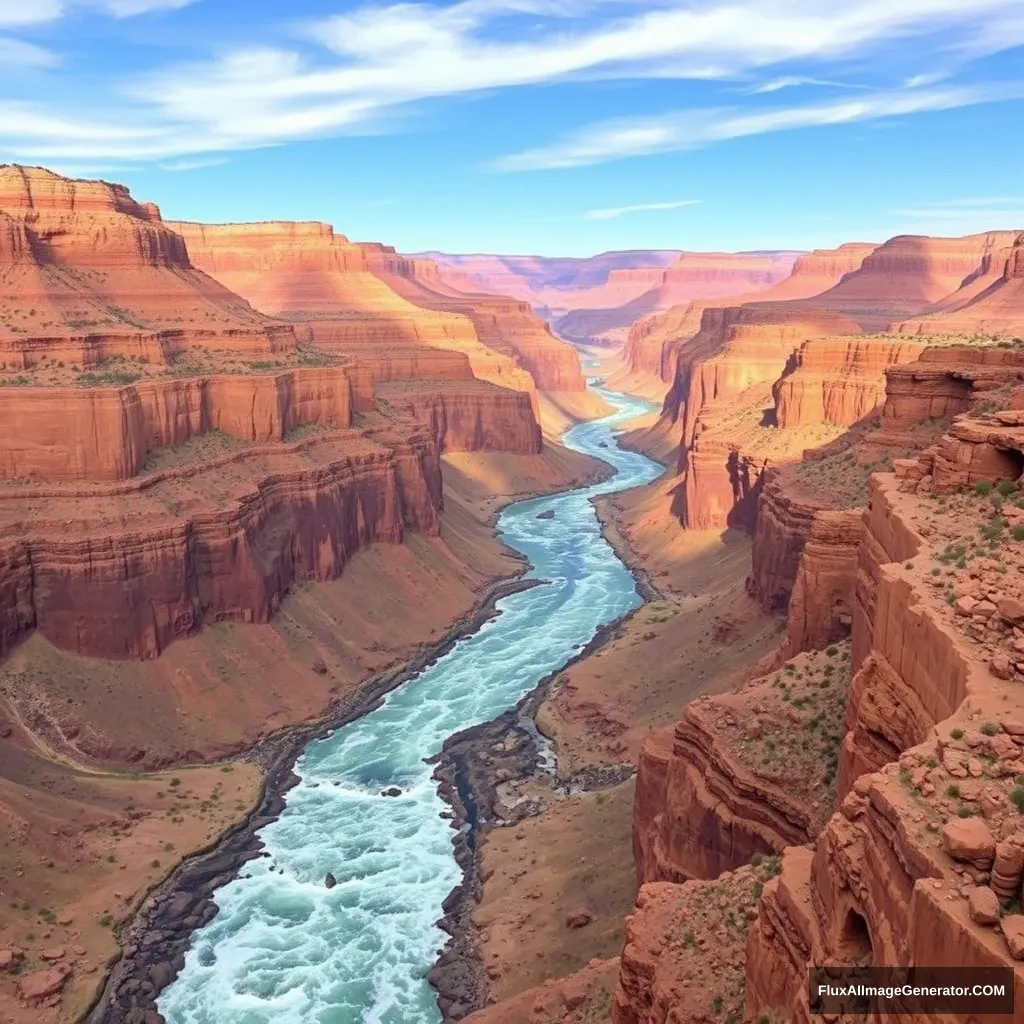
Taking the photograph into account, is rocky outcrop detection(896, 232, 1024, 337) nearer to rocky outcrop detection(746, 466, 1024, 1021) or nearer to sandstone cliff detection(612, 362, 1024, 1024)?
sandstone cliff detection(612, 362, 1024, 1024)

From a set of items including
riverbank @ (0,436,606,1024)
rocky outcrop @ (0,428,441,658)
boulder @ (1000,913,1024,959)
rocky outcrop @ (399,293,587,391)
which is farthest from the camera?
rocky outcrop @ (399,293,587,391)

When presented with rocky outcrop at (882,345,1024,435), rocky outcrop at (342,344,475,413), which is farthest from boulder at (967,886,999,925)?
rocky outcrop at (342,344,475,413)

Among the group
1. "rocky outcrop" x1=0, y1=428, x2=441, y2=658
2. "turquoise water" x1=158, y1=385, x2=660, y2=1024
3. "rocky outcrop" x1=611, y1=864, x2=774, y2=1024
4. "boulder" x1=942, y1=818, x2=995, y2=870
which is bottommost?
"turquoise water" x1=158, y1=385, x2=660, y2=1024

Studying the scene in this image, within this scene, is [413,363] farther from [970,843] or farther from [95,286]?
[970,843]

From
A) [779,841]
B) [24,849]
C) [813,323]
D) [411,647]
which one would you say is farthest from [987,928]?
[813,323]

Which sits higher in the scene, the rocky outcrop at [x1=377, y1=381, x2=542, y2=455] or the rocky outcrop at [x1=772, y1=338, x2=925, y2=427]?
the rocky outcrop at [x1=772, y1=338, x2=925, y2=427]

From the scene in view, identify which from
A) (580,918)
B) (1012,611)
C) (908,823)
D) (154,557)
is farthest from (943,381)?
(908,823)

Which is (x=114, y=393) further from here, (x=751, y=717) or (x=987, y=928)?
(x=987, y=928)
